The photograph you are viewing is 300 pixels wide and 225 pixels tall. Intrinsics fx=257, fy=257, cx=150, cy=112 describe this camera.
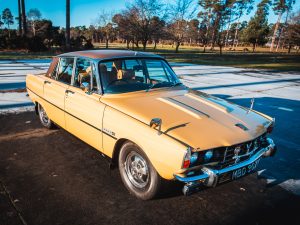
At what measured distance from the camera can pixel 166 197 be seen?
326 centimetres

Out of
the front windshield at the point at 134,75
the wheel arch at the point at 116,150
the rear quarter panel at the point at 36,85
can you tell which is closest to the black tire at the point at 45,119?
the rear quarter panel at the point at 36,85

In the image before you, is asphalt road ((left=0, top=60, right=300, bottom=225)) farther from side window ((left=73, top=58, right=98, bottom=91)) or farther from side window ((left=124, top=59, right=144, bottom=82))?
side window ((left=124, top=59, right=144, bottom=82))

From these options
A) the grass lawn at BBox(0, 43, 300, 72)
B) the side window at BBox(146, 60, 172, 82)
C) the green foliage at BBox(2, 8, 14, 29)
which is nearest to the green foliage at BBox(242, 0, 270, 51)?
the grass lawn at BBox(0, 43, 300, 72)

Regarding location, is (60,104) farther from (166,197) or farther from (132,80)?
(166,197)

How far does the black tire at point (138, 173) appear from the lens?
2953 mm

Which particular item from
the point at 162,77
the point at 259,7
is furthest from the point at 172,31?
the point at 259,7

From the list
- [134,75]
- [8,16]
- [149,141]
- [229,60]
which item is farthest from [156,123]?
[8,16]

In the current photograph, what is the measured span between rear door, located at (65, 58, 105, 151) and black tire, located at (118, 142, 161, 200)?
48cm

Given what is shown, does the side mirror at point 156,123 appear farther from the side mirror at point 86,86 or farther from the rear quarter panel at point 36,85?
the rear quarter panel at point 36,85

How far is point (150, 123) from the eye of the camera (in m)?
2.82

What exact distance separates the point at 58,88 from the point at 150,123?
91.1 inches

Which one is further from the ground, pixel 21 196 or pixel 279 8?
pixel 279 8

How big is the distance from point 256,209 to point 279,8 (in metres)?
73.9

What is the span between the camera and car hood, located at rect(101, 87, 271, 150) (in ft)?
9.09
